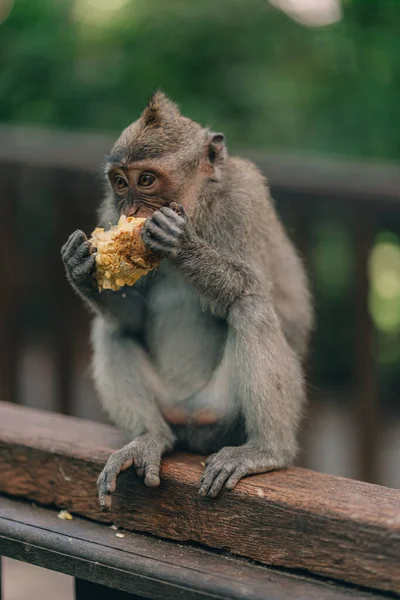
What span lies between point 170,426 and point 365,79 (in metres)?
3.78

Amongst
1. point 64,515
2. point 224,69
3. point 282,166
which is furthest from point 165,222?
point 224,69

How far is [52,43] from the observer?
6516mm

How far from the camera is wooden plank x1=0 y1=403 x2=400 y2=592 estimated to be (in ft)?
8.02

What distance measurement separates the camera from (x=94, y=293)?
349 cm

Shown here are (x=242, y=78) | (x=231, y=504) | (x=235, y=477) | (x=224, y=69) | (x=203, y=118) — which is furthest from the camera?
(x=224, y=69)

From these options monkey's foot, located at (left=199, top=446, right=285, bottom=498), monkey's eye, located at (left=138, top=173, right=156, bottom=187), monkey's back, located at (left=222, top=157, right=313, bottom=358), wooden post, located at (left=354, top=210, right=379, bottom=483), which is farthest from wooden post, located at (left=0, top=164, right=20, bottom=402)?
monkey's foot, located at (left=199, top=446, right=285, bottom=498)

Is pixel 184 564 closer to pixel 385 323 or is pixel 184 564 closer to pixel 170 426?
pixel 170 426

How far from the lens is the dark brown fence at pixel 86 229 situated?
523cm

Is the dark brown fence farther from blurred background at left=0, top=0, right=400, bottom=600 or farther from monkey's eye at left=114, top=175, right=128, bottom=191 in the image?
monkey's eye at left=114, top=175, right=128, bottom=191

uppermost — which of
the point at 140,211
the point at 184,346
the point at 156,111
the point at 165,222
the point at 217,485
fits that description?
the point at 156,111

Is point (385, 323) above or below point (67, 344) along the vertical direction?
above

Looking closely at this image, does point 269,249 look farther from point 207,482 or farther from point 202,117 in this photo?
point 202,117

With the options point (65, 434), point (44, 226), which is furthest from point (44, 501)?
point (44, 226)

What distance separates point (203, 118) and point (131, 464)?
4.17m
